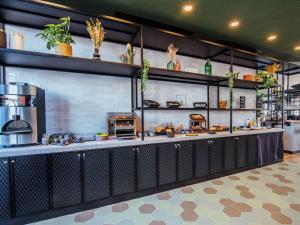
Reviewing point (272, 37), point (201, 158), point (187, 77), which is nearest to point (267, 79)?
point (272, 37)

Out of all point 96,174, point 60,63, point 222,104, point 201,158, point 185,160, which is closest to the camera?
point 96,174

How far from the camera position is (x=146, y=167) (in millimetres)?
2383

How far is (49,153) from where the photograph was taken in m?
1.85

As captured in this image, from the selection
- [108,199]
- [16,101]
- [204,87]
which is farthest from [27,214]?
[204,87]

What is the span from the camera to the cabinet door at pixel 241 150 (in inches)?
127

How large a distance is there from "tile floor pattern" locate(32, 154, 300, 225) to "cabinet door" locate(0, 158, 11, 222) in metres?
0.39

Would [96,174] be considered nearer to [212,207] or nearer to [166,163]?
[166,163]

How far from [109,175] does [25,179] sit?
935mm

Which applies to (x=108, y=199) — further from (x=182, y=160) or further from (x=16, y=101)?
(x=16, y=101)

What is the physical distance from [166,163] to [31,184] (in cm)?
178

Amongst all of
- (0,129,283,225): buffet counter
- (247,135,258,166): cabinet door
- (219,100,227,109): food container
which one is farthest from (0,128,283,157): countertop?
(247,135,258,166): cabinet door

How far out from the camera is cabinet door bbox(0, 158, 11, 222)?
1.68 meters

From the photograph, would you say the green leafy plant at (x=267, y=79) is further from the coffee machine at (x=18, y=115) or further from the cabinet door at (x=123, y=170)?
the coffee machine at (x=18, y=115)

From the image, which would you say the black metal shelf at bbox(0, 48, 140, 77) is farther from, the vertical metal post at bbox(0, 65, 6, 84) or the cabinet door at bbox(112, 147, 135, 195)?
the cabinet door at bbox(112, 147, 135, 195)
